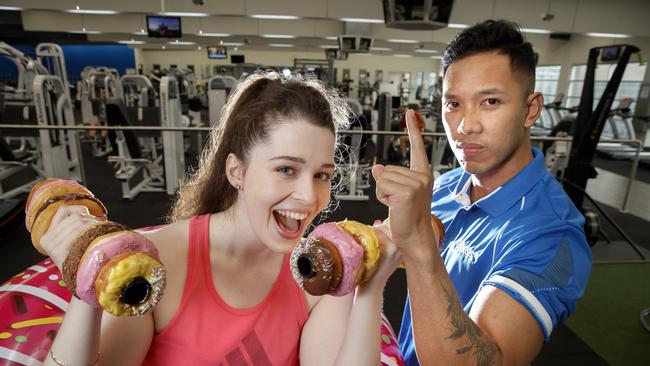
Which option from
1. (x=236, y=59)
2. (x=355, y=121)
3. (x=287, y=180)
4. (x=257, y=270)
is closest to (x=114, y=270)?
(x=287, y=180)

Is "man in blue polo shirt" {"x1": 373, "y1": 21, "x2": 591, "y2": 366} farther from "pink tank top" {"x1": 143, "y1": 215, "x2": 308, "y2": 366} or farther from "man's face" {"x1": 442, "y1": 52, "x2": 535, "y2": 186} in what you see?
"pink tank top" {"x1": 143, "y1": 215, "x2": 308, "y2": 366}

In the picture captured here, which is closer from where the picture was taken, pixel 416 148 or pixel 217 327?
pixel 416 148

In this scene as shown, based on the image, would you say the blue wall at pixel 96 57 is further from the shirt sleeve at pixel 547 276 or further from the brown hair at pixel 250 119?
the shirt sleeve at pixel 547 276

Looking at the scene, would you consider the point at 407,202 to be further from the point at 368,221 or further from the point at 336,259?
the point at 368,221

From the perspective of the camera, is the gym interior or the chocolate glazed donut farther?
the gym interior

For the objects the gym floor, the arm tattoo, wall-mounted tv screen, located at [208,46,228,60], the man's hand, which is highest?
wall-mounted tv screen, located at [208,46,228,60]

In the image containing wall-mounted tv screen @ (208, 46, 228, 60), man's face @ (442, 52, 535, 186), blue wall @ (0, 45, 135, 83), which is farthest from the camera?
blue wall @ (0, 45, 135, 83)

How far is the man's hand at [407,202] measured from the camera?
2.88 feet

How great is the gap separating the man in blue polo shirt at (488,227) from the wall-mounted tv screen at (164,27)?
9.24m

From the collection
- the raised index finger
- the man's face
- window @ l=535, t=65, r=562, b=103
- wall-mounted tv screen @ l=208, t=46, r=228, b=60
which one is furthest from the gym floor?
wall-mounted tv screen @ l=208, t=46, r=228, b=60

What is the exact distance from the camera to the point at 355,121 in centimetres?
570

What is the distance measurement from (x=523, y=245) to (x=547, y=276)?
0.36 ft

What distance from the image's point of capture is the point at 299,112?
1.18 metres

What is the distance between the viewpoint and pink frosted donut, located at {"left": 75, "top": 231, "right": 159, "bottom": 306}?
71cm
